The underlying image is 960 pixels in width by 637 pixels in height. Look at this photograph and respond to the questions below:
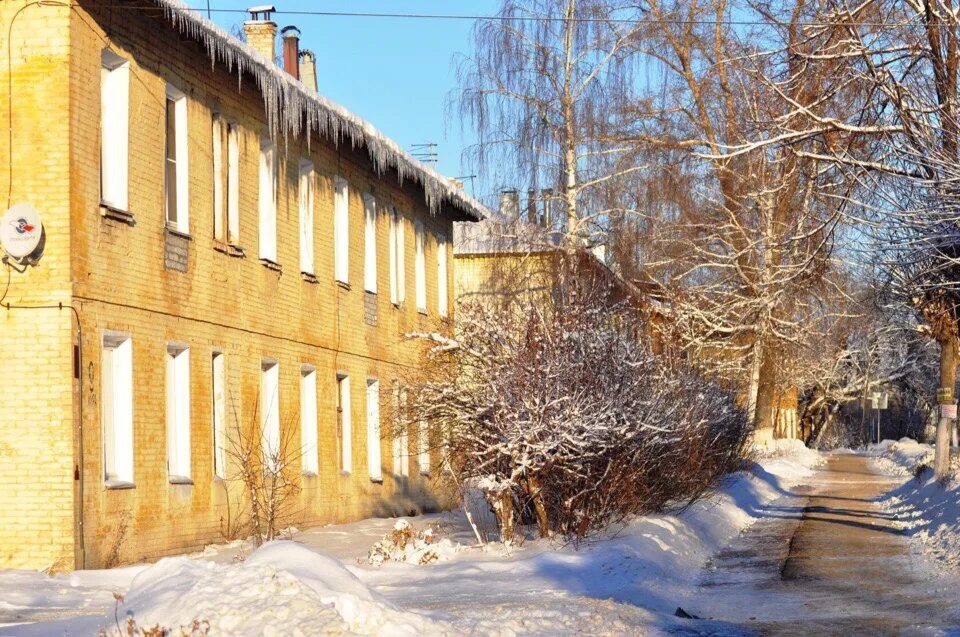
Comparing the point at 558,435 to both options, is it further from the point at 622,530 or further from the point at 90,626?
the point at 90,626

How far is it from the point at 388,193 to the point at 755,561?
13.3m

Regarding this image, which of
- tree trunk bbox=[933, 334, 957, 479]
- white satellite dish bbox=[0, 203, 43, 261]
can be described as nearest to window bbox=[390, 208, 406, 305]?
tree trunk bbox=[933, 334, 957, 479]

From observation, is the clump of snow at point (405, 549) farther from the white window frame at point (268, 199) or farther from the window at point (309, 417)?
the window at point (309, 417)

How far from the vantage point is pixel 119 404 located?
1736cm

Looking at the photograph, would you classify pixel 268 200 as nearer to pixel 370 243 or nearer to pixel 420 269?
pixel 370 243

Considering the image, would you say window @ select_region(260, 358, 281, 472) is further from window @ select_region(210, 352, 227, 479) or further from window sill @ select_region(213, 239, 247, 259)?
window sill @ select_region(213, 239, 247, 259)

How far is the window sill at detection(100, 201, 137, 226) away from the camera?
16812mm

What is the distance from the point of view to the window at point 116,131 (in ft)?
57.0

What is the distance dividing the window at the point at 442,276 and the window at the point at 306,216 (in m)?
9.78

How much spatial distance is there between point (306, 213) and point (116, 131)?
715cm

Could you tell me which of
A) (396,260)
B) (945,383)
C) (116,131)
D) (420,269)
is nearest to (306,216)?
(396,260)

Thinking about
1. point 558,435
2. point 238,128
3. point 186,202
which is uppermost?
point 238,128

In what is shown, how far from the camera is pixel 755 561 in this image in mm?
18844

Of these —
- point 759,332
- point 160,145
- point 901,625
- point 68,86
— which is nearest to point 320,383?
point 160,145
